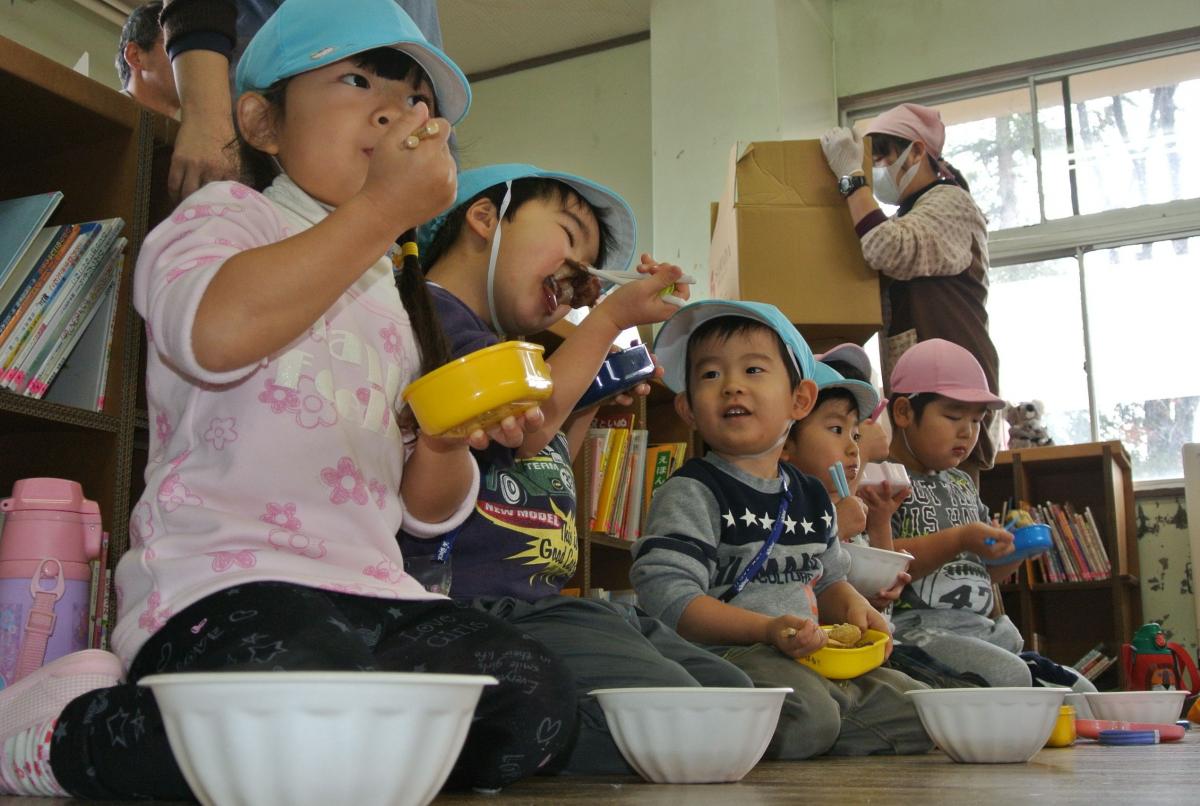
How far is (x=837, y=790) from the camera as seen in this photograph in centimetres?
108

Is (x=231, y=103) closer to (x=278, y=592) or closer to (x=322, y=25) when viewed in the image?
(x=322, y=25)

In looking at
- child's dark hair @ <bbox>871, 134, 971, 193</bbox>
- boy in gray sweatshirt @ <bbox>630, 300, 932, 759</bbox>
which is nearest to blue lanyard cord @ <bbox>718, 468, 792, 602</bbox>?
boy in gray sweatshirt @ <bbox>630, 300, 932, 759</bbox>

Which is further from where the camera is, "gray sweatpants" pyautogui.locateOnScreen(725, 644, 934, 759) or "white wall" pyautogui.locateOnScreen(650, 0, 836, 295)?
"white wall" pyautogui.locateOnScreen(650, 0, 836, 295)

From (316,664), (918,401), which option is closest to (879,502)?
(918,401)

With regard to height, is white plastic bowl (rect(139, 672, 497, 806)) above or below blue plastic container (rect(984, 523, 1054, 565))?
below

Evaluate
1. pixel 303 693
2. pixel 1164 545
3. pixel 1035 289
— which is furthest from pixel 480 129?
pixel 303 693

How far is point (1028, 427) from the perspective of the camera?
428 cm

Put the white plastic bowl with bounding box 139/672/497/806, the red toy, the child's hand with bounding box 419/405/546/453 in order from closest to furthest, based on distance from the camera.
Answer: the white plastic bowl with bounding box 139/672/497/806
the child's hand with bounding box 419/405/546/453
the red toy

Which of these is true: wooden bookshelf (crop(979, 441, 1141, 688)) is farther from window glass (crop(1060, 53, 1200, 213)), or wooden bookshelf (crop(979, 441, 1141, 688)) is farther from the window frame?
window glass (crop(1060, 53, 1200, 213))

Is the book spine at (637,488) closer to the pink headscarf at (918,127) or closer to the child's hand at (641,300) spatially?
the child's hand at (641,300)

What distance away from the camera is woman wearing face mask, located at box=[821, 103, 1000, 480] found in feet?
9.36

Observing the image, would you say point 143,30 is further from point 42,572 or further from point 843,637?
point 843,637

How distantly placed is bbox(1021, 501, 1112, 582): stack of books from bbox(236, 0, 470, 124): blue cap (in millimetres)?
3324

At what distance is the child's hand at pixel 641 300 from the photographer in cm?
151
